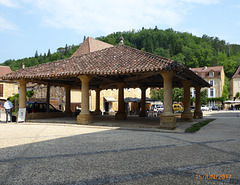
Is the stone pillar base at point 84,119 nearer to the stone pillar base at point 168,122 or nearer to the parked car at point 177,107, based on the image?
the stone pillar base at point 168,122

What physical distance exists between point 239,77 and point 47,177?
6217 cm

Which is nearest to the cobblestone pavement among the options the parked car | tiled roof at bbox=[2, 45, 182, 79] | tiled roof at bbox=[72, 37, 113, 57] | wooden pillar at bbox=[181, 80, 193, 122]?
tiled roof at bbox=[2, 45, 182, 79]

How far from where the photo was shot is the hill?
76.6m

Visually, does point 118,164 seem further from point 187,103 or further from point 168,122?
point 187,103

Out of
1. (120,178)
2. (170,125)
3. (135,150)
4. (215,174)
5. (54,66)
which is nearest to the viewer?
(120,178)

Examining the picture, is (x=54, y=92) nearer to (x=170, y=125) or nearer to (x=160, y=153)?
(x=170, y=125)

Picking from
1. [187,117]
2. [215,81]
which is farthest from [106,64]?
[215,81]

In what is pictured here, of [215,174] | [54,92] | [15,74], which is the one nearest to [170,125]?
[215,174]

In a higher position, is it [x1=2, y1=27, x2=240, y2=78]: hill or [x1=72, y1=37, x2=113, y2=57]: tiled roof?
[x1=2, y1=27, x2=240, y2=78]: hill

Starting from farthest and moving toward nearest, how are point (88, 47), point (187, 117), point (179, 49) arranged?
point (179, 49)
point (88, 47)
point (187, 117)

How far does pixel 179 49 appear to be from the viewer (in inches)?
3585

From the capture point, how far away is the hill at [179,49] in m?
76.6

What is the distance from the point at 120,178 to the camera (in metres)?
3.68

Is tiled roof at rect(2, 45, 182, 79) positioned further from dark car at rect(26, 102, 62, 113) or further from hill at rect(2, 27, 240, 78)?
hill at rect(2, 27, 240, 78)
